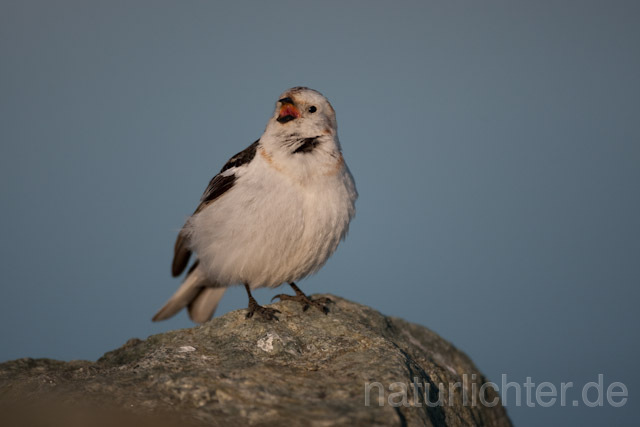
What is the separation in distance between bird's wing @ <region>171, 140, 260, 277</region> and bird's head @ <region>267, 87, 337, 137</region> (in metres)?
0.37

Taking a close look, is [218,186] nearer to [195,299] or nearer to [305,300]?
[305,300]

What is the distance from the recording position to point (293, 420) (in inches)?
137

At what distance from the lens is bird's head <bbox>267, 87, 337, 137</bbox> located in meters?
5.59

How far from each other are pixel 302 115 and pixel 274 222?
1.04m

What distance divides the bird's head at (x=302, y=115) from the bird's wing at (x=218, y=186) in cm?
37

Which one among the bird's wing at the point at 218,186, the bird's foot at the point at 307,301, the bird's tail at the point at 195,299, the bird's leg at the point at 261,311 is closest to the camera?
the bird's leg at the point at 261,311

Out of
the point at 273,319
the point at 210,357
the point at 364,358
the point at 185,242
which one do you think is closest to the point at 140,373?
the point at 210,357

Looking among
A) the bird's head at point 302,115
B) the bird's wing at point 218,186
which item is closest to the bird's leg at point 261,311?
the bird's wing at point 218,186

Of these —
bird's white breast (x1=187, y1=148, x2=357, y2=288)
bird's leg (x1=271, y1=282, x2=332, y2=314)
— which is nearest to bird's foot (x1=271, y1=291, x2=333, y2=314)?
bird's leg (x1=271, y1=282, x2=332, y2=314)

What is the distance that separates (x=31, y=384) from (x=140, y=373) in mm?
771

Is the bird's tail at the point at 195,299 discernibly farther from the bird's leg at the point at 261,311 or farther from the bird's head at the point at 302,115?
the bird's head at the point at 302,115

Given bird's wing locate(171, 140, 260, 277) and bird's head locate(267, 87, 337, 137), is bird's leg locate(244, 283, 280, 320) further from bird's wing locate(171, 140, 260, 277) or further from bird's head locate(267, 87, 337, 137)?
bird's head locate(267, 87, 337, 137)

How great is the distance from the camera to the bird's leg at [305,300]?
558 centimetres

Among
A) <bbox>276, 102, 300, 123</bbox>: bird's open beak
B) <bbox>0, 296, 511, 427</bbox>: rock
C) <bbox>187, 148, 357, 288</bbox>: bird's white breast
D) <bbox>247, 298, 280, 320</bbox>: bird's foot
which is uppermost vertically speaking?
<bbox>276, 102, 300, 123</bbox>: bird's open beak
